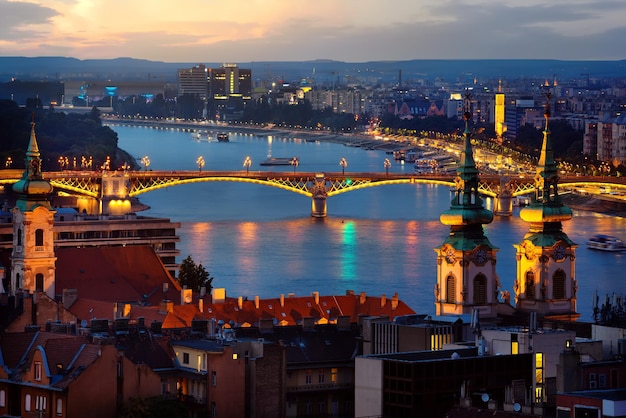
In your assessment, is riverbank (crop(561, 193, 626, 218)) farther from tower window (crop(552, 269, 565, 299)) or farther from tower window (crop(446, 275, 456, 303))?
tower window (crop(446, 275, 456, 303))

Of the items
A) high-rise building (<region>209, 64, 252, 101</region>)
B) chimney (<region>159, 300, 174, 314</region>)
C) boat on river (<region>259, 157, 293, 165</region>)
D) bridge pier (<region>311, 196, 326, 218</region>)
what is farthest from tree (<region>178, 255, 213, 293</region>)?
high-rise building (<region>209, 64, 252, 101</region>)

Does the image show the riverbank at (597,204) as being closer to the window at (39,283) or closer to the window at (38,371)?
the window at (39,283)

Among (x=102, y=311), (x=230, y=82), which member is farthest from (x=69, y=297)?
(x=230, y=82)

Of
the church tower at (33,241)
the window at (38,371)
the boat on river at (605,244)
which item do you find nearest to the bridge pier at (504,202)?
the boat on river at (605,244)

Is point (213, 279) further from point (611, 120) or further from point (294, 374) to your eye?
point (611, 120)

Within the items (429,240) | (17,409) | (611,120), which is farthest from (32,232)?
(611,120)

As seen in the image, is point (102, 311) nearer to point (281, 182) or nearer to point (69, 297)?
point (69, 297)
